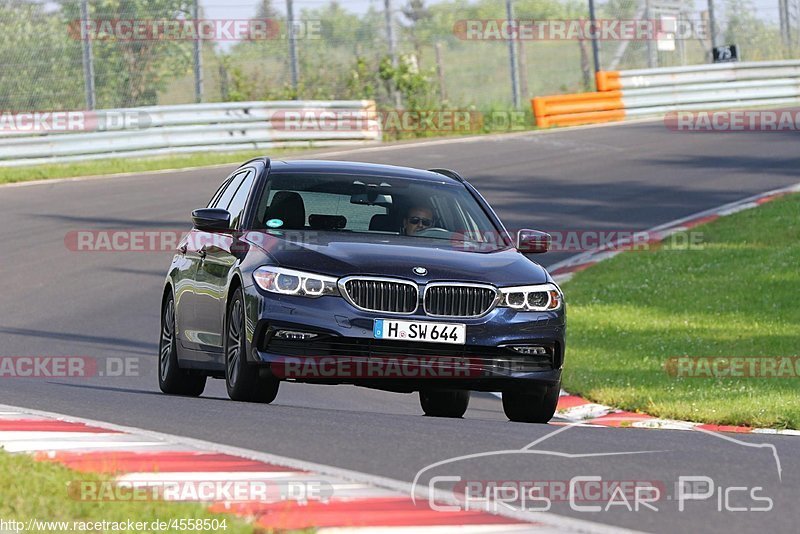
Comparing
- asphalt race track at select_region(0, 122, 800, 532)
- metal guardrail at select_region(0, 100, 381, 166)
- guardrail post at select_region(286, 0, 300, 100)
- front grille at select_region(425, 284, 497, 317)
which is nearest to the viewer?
asphalt race track at select_region(0, 122, 800, 532)

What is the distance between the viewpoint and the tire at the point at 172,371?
10.9 metres

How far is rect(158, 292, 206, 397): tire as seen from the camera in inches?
431

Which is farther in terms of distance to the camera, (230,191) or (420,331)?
(230,191)

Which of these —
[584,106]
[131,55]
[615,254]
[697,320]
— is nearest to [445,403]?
[697,320]

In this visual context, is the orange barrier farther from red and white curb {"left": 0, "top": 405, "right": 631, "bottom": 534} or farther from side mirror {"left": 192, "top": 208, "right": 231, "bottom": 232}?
red and white curb {"left": 0, "top": 405, "right": 631, "bottom": 534}

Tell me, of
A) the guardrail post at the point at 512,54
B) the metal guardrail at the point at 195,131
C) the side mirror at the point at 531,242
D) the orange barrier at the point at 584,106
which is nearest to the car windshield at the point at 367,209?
the side mirror at the point at 531,242

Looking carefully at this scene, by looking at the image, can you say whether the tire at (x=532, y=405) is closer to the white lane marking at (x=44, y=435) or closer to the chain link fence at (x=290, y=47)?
the white lane marking at (x=44, y=435)

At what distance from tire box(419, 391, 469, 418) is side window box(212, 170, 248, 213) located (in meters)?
2.03

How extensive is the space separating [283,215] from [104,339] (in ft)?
17.6

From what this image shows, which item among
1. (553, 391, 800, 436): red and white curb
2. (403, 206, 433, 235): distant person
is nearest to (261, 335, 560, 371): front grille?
(403, 206, 433, 235): distant person

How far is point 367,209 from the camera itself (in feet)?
33.0

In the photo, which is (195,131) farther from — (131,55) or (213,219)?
(213,219)

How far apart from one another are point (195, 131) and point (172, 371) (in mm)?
18476

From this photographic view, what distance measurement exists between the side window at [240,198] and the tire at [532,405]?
215cm
